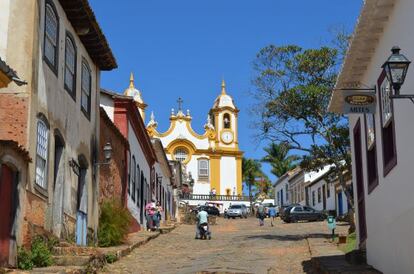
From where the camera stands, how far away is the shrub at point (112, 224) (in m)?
18.8

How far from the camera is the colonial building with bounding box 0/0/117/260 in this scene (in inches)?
495

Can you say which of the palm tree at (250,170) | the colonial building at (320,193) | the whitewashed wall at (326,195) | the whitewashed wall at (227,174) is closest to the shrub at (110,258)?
the colonial building at (320,193)

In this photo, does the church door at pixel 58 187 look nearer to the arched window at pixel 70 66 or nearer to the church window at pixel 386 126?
the arched window at pixel 70 66

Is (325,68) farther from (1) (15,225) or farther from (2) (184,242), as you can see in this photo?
(1) (15,225)

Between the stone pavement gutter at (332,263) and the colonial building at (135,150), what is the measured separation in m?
8.89

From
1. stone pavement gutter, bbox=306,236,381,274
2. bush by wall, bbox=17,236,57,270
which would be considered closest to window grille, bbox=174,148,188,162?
stone pavement gutter, bbox=306,236,381,274

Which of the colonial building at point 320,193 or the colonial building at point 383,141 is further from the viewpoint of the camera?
the colonial building at point 320,193

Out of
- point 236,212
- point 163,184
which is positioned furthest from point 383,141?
point 236,212

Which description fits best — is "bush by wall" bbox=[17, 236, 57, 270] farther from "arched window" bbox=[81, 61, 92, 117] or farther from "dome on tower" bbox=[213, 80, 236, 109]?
"dome on tower" bbox=[213, 80, 236, 109]

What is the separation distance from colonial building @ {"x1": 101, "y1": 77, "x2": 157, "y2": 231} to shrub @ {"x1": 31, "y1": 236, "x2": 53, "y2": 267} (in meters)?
12.2

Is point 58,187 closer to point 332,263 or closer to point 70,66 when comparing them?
point 70,66

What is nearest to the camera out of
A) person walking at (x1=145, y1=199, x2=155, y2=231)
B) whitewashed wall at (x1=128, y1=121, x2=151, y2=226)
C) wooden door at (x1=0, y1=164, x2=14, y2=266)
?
wooden door at (x1=0, y1=164, x2=14, y2=266)

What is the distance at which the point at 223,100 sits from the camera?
78812mm

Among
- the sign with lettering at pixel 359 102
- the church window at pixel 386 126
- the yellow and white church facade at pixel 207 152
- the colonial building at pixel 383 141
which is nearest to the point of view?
the colonial building at pixel 383 141
